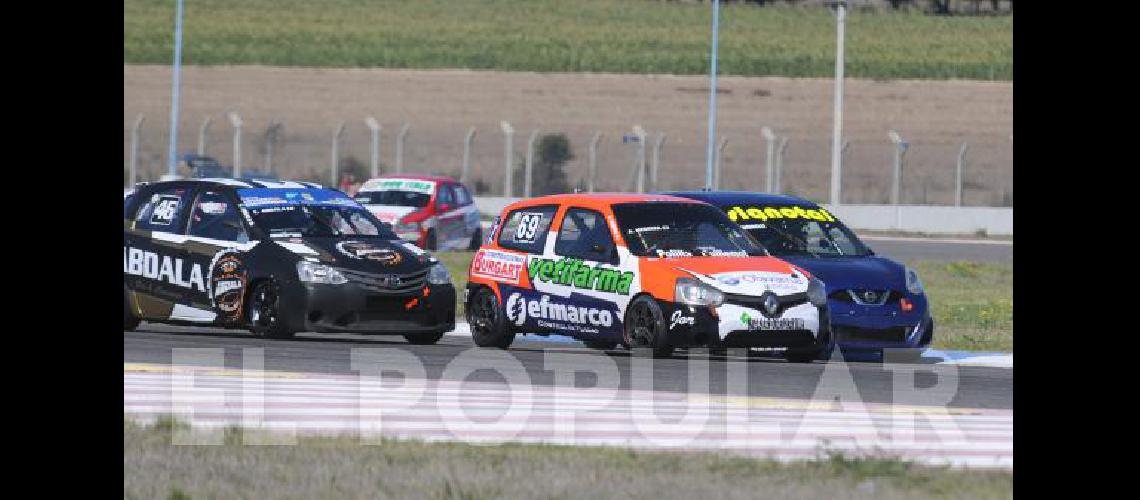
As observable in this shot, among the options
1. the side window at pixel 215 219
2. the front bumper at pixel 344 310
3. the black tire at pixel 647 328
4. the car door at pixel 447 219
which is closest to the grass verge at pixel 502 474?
the black tire at pixel 647 328

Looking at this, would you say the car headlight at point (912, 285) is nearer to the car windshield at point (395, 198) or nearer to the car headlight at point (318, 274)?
the car headlight at point (318, 274)

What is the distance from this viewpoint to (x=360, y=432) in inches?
460

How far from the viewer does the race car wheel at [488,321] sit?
1861cm

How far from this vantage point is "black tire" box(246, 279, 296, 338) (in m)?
18.2

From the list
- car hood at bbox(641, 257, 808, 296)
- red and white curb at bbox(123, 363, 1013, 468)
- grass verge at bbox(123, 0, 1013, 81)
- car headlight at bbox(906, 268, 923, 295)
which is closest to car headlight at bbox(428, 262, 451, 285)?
car hood at bbox(641, 257, 808, 296)

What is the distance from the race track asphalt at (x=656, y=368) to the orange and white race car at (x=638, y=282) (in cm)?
24

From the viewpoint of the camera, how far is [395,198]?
34000mm

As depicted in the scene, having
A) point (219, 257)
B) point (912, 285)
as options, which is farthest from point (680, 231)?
point (219, 257)

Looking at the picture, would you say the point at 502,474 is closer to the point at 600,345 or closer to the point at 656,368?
the point at 656,368
